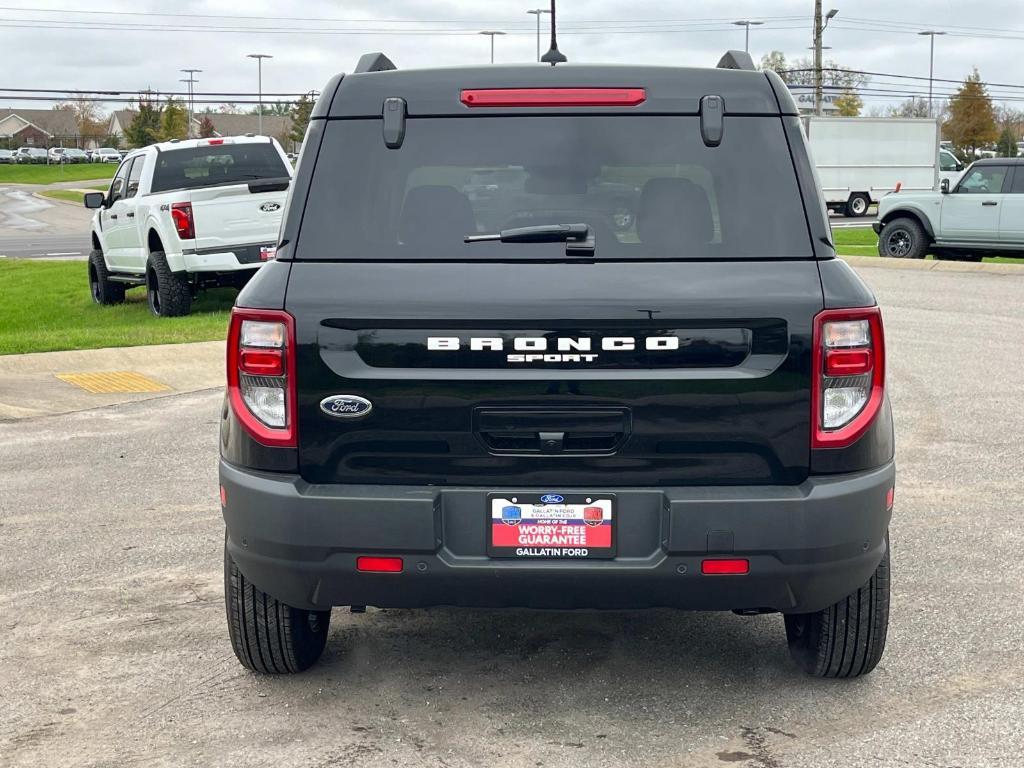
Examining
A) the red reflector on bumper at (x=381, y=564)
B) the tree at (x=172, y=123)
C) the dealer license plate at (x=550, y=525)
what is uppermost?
the tree at (x=172, y=123)

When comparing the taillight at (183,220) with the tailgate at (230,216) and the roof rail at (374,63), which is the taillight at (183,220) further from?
the roof rail at (374,63)

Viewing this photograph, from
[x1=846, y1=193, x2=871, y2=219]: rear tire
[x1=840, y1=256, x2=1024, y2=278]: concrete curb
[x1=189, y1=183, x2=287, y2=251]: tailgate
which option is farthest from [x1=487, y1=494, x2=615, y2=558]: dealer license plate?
[x1=846, y1=193, x2=871, y2=219]: rear tire

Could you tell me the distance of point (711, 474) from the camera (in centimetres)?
379

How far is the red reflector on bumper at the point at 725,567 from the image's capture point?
378 centimetres

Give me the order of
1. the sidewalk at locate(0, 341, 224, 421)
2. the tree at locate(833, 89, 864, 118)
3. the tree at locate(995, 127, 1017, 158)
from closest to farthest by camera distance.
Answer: the sidewalk at locate(0, 341, 224, 421) → the tree at locate(995, 127, 1017, 158) → the tree at locate(833, 89, 864, 118)

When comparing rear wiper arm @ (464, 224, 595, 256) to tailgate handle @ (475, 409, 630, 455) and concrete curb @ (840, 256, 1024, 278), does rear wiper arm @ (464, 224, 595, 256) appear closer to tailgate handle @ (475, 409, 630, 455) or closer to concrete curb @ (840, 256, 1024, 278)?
tailgate handle @ (475, 409, 630, 455)

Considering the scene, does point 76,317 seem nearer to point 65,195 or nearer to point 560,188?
point 560,188

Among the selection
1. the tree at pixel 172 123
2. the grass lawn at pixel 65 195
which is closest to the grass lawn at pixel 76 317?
the grass lawn at pixel 65 195

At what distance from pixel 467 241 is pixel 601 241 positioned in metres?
0.39

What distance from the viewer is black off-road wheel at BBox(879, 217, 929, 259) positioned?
23.0 metres

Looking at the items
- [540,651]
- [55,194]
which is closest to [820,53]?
[55,194]

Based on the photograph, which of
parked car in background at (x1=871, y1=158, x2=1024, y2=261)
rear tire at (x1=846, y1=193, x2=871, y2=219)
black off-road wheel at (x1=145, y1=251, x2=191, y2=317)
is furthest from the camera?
rear tire at (x1=846, y1=193, x2=871, y2=219)

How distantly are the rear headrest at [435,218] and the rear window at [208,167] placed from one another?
494 inches

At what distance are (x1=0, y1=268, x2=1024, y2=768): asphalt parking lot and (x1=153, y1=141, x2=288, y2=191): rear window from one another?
966 cm
